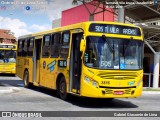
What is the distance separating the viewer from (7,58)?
1288 inches

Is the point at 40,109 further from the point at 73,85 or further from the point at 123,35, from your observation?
the point at 123,35

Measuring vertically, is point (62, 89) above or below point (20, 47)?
below

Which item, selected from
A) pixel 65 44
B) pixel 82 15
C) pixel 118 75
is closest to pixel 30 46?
pixel 65 44

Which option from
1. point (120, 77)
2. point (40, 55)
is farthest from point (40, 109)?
point (40, 55)

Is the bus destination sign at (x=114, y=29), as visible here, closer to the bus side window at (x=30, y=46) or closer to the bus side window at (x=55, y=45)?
the bus side window at (x=55, y=45)

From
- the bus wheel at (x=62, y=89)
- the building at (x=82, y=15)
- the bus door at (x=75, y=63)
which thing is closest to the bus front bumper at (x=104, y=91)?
the bus door at (x=75, y=63)

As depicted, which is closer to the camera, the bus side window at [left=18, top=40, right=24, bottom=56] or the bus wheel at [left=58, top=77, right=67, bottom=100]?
the bus wheel at [left=58, top=77, right=67, bottom=100]

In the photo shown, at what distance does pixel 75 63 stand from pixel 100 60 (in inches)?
50.8

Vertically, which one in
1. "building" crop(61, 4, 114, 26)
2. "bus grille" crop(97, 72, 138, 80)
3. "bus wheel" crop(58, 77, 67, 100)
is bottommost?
"bus wheel" crop(58, 77, 67, 100)

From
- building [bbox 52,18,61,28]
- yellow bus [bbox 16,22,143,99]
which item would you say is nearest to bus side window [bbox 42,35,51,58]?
yellow bus [bbox 16,22,143,99]

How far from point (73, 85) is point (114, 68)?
5.90 feet

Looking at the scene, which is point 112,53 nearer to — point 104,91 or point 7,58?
point 104,91

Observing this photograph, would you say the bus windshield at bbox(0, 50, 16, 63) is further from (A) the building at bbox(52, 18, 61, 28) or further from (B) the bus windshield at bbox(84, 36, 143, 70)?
(A) the building at bbox(52, 18, 61, 28)

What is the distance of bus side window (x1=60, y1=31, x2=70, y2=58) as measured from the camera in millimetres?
14708
